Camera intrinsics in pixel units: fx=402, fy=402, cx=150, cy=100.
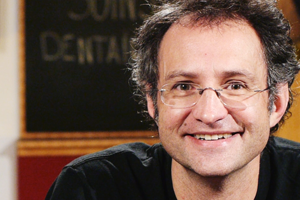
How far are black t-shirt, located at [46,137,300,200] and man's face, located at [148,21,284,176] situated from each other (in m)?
0.20

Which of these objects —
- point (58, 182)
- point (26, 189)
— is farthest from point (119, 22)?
point (58, 182)

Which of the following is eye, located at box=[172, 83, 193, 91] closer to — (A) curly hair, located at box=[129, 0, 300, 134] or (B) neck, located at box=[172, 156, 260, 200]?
(A) curly hair, located at box=[129, 0, 300, 134]

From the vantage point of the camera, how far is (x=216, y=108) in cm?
122

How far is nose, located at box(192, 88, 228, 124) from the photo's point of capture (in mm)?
1200

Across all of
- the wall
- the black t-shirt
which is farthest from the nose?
the wall

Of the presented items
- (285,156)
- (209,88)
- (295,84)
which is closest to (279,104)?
(285,156)

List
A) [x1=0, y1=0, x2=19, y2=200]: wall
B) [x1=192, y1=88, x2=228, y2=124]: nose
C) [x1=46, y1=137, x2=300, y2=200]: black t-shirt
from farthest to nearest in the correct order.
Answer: [x1=0, y1=0, x2=19, y2=200]: wall, [x1=46, y1=137, x2=300, y2=200]: black t-shirt, [x1=192, y1=88, x2=228, y2=124]: nose

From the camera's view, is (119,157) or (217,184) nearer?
(217,184)

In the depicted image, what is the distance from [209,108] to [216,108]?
2 cm

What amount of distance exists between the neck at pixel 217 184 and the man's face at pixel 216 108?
0.10 metres

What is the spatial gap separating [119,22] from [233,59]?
1.78m

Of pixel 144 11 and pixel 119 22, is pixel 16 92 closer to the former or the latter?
pixel 119 22

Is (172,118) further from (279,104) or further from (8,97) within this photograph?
(8,97)

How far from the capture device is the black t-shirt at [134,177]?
4.64ft
